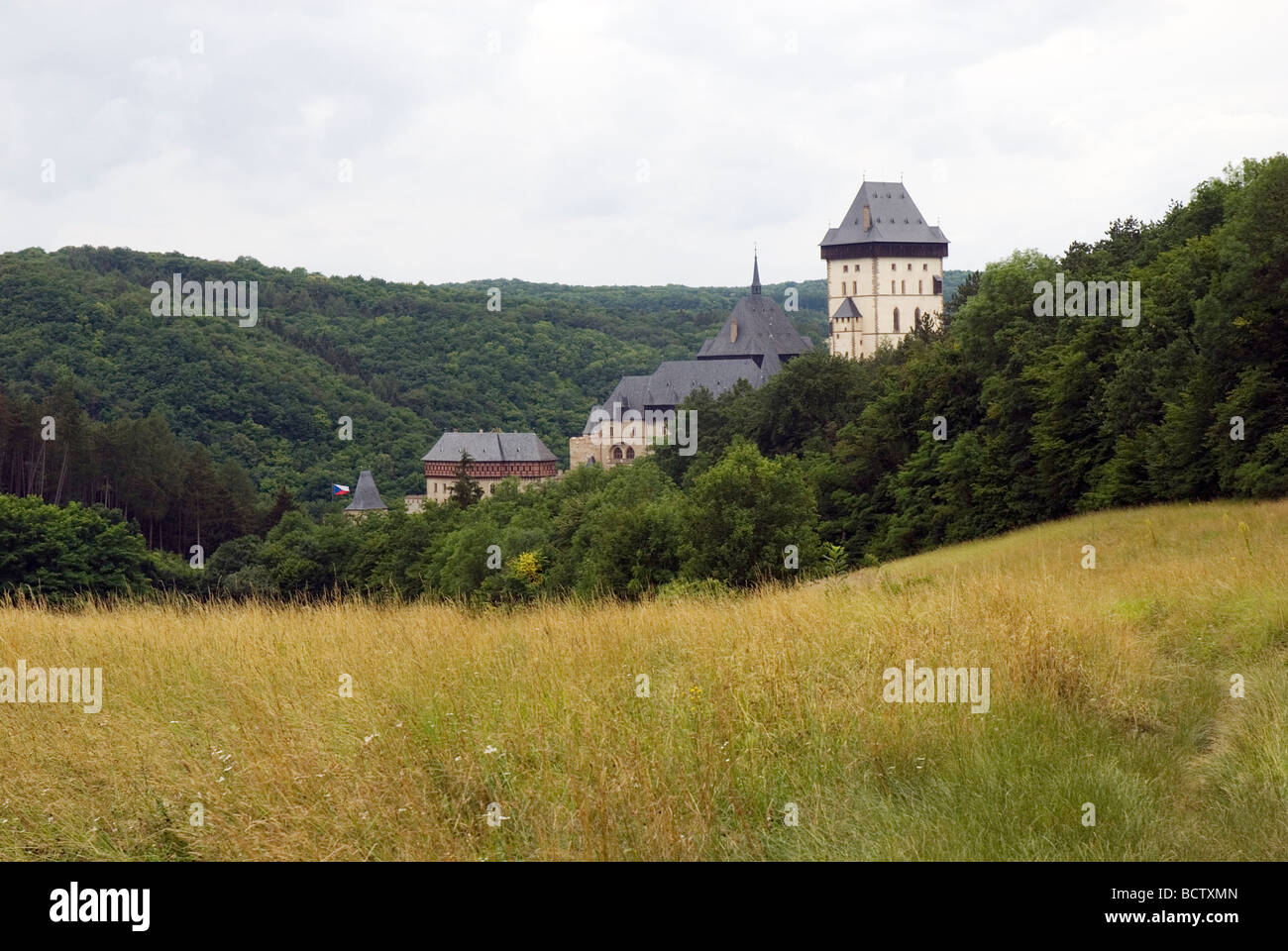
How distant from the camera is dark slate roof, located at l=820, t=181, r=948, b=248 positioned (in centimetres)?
13925

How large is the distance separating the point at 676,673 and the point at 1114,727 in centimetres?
230

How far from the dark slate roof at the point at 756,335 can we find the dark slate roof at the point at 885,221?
1141 cm

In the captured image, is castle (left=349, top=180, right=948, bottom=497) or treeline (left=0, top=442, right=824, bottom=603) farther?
castle (left=349, top=180, right=948, bottom=497)

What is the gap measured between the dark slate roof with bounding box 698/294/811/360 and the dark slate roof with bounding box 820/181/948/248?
11.4 meters

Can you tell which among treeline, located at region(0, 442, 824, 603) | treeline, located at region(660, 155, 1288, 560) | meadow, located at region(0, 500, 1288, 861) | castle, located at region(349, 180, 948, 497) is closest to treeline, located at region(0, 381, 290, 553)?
treeline, located at region(0, 442, 824, 603)

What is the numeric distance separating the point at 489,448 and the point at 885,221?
47582mm

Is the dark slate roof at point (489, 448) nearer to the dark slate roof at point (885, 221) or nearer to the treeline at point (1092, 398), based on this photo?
the dark slate roof at point (885, 221)

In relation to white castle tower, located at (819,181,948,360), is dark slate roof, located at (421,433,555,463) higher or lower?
lower

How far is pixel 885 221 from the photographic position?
140 meters

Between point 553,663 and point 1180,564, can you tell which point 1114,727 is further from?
point 1180,564

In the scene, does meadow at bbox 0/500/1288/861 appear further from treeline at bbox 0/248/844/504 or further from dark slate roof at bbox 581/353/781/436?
dark slate roof at bbox 581/353/781/436

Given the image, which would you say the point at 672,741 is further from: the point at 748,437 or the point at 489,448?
the point at 489,448

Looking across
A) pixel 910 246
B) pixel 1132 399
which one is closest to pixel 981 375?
pixel 1132 399

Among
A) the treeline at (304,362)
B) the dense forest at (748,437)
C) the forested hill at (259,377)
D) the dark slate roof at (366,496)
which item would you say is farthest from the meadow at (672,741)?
the dark slate roof at (366,496)
